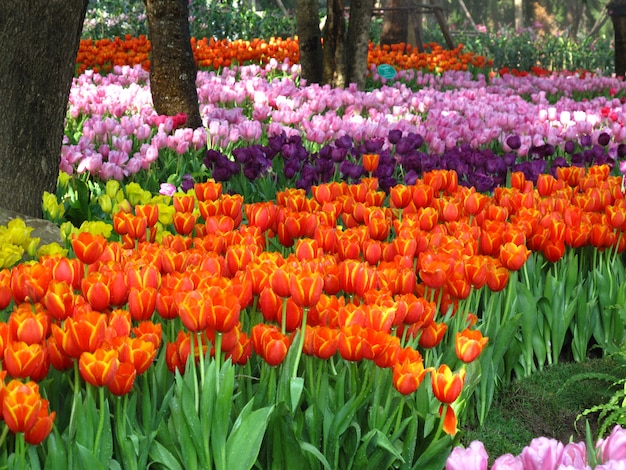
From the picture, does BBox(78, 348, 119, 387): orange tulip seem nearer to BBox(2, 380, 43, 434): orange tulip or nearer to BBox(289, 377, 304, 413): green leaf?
BBox(2, 380, 43, 434): orange tulip

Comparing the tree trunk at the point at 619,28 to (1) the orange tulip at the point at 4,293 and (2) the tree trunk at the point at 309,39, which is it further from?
(1) the orange tulip at the point at 4,293

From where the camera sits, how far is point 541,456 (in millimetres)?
1559

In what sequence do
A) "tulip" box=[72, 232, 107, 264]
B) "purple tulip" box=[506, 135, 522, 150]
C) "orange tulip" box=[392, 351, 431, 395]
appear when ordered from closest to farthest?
"orange tulip" box=[392, 351, 431, 395], "tulip" box=[72, 232, 107, 264], "purple tulip" box=[506, 135, 522, 150]

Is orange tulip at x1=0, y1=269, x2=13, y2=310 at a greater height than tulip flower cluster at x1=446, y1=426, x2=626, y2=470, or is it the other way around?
orange tulip at x1=0, y1=269, x2=13, y2=310

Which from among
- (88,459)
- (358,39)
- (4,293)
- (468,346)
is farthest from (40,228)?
(358,39)

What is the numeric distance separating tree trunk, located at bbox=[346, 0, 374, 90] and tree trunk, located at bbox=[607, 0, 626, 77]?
4271mm

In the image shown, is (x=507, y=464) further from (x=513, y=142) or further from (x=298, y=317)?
(x=513, y=142)

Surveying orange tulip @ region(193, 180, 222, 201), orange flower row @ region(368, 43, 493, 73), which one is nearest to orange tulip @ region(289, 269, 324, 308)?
orange tulip @ region(193, 180, 222, 201)

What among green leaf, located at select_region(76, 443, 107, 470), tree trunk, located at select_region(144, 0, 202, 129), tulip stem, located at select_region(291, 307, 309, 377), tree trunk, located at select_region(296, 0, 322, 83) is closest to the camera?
green leaf, located at select_region(76, 443, 107, 470)

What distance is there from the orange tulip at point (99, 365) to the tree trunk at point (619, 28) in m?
12.0

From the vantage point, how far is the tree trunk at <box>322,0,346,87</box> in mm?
10430

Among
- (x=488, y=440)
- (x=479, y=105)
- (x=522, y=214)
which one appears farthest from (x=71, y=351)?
(x=479, y=105)

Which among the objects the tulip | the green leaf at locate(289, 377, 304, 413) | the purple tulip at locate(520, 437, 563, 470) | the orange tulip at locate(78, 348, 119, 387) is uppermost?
the tulip

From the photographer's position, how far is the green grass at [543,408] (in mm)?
3166
